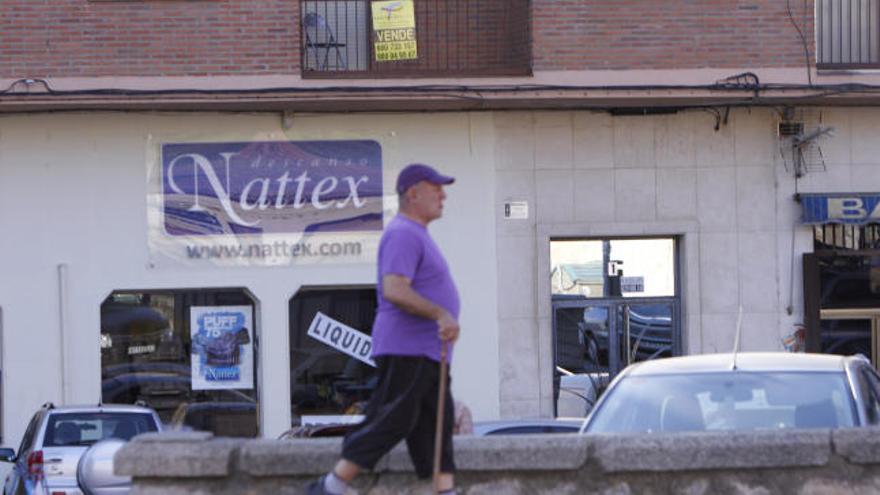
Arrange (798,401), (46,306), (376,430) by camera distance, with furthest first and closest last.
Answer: (46,306) → (798,401) → (376,430)

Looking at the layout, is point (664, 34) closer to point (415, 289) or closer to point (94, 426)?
point (94, 426)

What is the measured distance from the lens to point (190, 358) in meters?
18.5

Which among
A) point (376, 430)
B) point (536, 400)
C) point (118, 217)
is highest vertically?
point (118, 217)

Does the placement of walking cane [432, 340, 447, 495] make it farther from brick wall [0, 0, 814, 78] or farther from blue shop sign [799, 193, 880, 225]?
blue shop sign [799, 193, 880, 225]

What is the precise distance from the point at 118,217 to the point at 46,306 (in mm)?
1358

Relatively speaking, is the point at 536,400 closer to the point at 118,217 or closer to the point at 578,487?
the point at 118,217

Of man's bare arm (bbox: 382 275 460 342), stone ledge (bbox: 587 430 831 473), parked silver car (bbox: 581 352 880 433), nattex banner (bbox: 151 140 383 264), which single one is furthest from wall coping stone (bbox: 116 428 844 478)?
nattex banner (bbox: 151 140 383 264)

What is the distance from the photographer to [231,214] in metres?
18.2

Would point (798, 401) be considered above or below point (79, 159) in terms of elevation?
below

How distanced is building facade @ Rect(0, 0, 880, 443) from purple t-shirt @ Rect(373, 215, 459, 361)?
Answer: 10.4 m

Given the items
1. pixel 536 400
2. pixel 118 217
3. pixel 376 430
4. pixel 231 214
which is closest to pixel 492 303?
pixel 536 400

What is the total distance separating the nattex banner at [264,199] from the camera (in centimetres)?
1814

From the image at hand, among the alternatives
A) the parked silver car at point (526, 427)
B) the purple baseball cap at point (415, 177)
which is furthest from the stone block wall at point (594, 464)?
the parked silver car at point (526, 427)

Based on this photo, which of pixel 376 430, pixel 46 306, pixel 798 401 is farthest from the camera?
pixel 46 306
